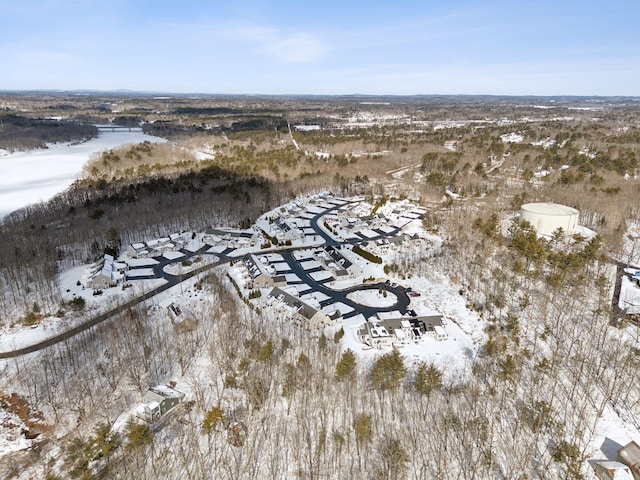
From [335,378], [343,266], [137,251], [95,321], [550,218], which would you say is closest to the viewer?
[335,378]

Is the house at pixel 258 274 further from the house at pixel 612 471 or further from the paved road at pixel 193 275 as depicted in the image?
the house at pixel 612 471

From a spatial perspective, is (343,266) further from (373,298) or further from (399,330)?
(399,330)

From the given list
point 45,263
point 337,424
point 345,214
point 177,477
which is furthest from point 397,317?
point 45,263

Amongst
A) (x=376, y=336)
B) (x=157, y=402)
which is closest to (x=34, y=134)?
(x=157, y=402)

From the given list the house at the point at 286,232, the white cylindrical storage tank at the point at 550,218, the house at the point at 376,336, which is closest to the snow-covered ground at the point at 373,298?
the house at the point at 376,336

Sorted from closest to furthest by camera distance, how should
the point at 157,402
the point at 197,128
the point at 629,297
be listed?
1. the point at 157,402
2. the point at 629,297
3. the point at 197,128

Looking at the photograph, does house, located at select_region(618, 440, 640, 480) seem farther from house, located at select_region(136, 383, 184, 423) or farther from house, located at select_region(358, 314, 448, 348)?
house, located at select_region(136, 383, 184, 423)

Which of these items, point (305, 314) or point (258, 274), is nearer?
point (305, 314)
